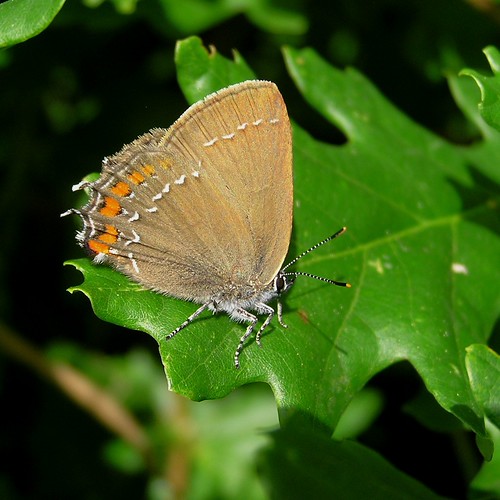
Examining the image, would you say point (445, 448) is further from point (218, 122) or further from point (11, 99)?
point (11, 99)

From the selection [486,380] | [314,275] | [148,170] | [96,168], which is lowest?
[96,168]

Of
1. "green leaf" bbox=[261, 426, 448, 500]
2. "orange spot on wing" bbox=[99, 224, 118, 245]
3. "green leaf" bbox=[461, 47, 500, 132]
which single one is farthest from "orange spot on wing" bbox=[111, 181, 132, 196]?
"green leaf" bbox=[461, 47, 500, 132]

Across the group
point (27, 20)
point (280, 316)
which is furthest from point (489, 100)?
point (27, 20)

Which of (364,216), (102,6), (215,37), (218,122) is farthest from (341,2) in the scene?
(218,122)

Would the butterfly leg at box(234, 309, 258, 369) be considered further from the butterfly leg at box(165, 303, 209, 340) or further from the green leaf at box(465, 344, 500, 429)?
the green leaf at box(465, 344, 500, 429)

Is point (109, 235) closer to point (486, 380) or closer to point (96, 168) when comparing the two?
point (486, 380)

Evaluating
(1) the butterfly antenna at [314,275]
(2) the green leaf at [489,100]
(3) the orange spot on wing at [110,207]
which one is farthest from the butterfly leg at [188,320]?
(2) the green leaf at [489,100]
